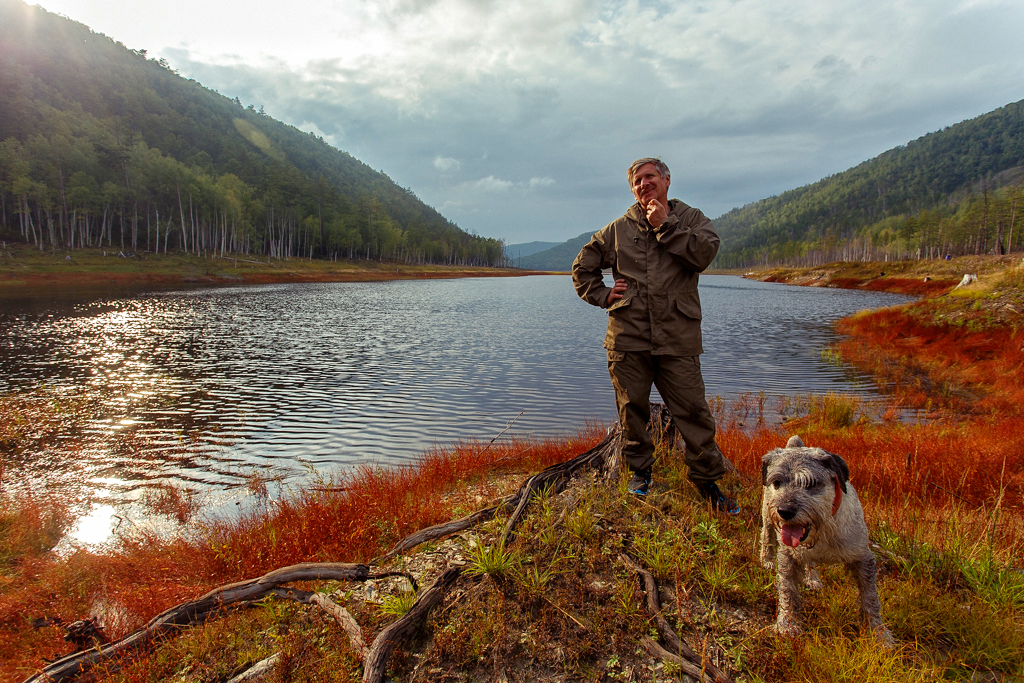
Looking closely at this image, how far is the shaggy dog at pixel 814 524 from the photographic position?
2.65 meters

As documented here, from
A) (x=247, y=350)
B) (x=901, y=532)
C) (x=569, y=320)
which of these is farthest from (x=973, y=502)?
(x=569, y=320)

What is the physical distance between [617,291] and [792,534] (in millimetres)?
2764

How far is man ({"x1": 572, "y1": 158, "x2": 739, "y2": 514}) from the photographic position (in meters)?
4.50

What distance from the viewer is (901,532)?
3730 millimetres

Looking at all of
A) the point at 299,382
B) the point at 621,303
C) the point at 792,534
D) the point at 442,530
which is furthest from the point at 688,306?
the point at 299,382

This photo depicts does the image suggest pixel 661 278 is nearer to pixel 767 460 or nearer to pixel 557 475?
pixel 767 460

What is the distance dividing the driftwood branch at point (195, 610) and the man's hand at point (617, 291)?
3.46 meters

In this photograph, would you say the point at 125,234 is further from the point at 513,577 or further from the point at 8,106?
the point at 513,577

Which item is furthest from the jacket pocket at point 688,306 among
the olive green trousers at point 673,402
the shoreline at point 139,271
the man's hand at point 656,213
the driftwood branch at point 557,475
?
the shoreline at point 139,271

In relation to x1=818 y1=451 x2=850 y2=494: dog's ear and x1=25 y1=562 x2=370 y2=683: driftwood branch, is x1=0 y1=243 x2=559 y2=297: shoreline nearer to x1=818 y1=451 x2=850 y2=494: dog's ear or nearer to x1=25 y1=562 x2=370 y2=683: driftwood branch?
x1=25 y1=562 x2=370 y2=683: driftwood branch

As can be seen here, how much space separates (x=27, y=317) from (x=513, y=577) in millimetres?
38776

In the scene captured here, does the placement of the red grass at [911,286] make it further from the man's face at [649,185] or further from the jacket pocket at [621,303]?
the jacket pocket at [621,303]

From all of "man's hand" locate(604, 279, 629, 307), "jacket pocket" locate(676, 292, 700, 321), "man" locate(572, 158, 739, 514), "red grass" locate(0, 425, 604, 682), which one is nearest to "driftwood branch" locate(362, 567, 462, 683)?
"red grass" locate(0, 425, 604, 682)

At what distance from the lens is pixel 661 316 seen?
179 inches
